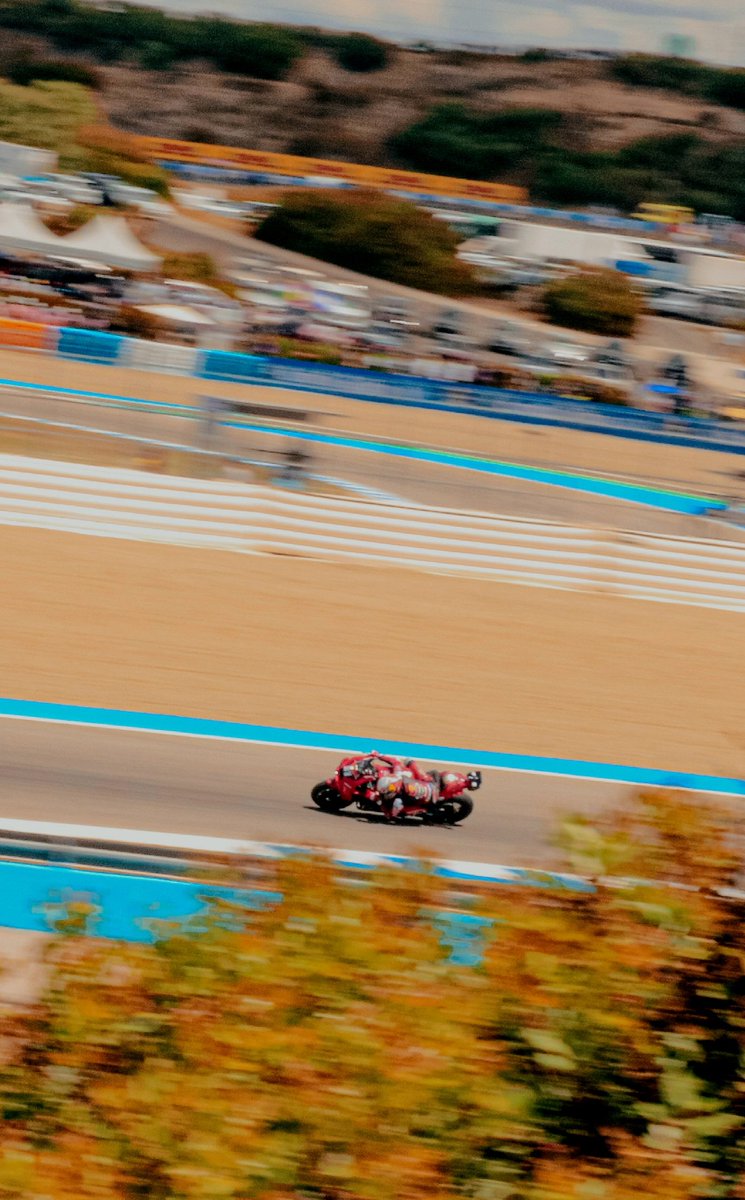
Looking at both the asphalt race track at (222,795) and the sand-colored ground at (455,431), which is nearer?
the asphalt race track at (222,795)

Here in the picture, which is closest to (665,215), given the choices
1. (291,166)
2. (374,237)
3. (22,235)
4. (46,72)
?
(291,166)

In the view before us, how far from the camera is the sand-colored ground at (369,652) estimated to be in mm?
12625

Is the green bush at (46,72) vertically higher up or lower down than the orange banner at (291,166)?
higher up

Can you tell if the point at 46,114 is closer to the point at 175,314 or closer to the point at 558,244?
the point at 558,244

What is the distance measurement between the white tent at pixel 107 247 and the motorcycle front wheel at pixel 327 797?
25341 mm

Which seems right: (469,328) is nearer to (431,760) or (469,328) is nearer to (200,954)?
(431,760)

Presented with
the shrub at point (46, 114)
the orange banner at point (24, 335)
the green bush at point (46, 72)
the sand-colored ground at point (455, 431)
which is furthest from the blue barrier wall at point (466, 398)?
the green bush at point (46, 72)

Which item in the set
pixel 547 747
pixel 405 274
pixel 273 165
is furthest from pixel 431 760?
pixel 273 165

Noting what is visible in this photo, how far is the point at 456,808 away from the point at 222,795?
5.82ft

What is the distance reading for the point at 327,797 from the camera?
1032 centimetres

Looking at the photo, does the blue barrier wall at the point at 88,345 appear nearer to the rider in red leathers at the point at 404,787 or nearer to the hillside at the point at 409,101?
the rider in red leathers at the point at 404,787

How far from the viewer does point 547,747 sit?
1259 cm

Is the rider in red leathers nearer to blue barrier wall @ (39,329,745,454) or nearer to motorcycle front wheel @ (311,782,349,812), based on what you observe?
motorcycle front wheel @ (311,782,349,812)

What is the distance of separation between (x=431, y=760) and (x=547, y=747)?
1.30 meters
